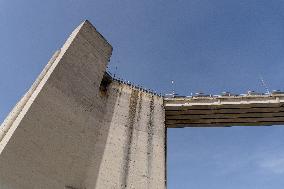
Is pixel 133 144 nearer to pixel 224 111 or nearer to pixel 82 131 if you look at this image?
pixel 82 131

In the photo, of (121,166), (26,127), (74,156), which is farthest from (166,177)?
(26,127)

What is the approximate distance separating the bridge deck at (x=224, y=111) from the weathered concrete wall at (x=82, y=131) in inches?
91.3

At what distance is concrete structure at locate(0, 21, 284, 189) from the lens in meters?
17.9

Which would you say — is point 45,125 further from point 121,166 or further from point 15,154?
point 121,166

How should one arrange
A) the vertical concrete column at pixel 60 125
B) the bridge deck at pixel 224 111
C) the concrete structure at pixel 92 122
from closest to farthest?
1. the vertical concrete column at pixel 60 125
2. the concrete structure at pixel 92 122
3. the bridge deck at pixel 224 111

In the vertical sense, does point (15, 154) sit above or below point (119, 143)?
below

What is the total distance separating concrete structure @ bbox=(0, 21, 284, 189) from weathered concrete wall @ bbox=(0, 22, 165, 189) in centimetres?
6

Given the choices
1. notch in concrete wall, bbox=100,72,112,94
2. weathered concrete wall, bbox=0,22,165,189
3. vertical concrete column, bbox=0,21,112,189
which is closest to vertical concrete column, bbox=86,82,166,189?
weathered concrete wall, bbox=0,22,165,189

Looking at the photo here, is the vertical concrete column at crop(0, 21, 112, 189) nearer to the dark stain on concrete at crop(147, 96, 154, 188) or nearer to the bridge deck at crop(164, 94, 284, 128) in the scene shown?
the dark stain on concrete at crop(147, 96, 154, 188)

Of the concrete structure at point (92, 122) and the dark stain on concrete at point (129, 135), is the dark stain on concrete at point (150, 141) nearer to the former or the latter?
the concrete structure at point (92, 122)

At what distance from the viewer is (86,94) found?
77.3 feet

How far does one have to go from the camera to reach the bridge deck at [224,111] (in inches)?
1107

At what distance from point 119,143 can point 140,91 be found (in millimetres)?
6165

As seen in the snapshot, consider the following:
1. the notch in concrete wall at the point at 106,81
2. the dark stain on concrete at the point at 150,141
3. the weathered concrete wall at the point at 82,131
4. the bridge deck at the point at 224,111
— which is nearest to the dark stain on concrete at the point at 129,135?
the weathered concrete wall at the point at 82,131
